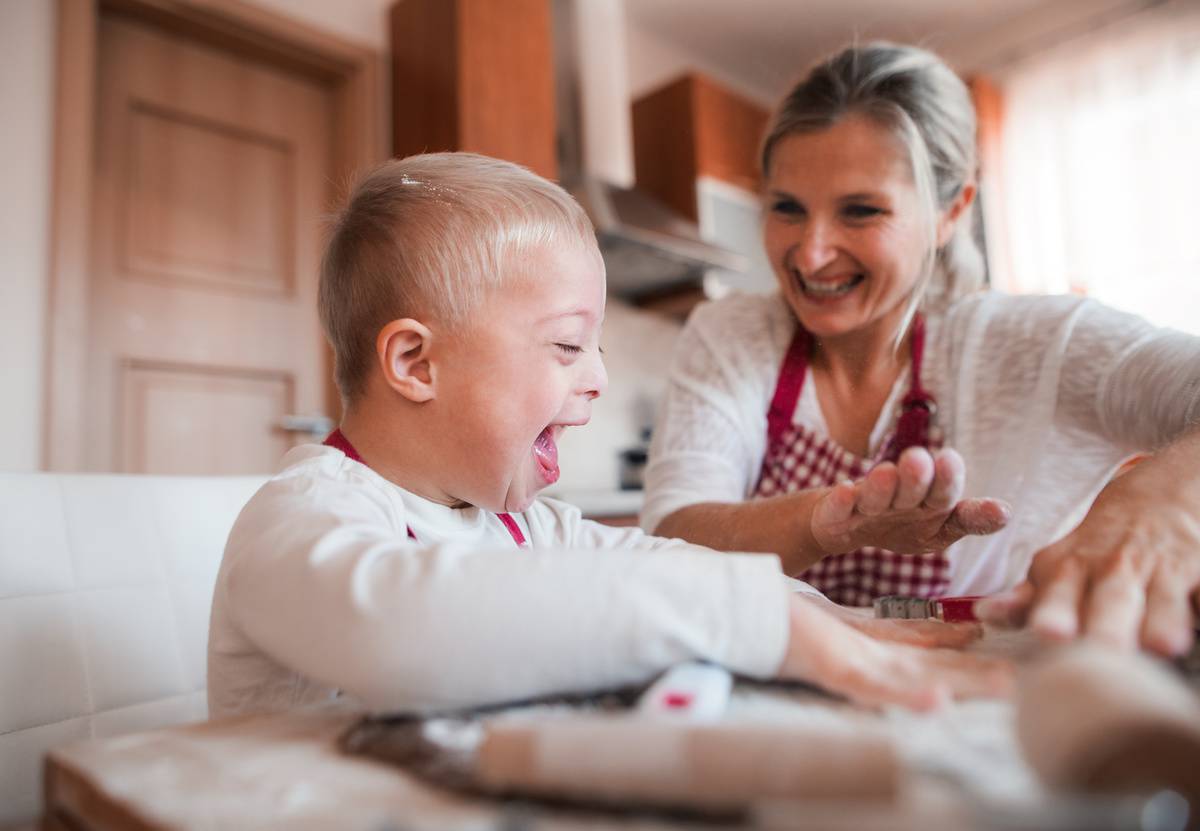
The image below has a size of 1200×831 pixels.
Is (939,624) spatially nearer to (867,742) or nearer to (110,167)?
(867,742)

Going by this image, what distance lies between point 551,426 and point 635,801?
0.55 meters

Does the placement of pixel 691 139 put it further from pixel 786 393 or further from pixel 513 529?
pixel 513 529

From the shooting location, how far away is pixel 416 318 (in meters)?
0.72

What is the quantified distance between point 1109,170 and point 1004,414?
313 cm

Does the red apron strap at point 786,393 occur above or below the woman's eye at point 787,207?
below

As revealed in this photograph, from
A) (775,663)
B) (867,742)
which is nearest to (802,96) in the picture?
(775,663)

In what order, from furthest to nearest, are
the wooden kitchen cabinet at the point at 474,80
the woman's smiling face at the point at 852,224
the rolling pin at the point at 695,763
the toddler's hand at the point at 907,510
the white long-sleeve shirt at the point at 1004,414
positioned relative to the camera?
the wooden kitchen cabinet at the point at 474,80 → the woman's smiling face at the point at 852,224 → the white long-sleeve shirt at the point at 1004,414 → the toddler's hand at the point at 907,510 → the rolling pin at the point at 695,763

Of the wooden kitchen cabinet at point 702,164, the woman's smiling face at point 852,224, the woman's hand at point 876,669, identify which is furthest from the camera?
the wooden kitchen cabinet at point 702,164

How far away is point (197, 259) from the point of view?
8.07 ft

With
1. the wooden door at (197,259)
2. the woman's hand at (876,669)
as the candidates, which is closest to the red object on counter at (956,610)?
the woman's hand at (876,669)

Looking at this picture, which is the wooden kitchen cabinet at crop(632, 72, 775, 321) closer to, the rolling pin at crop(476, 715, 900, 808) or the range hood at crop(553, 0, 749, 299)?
the range hood at crop(553, 0, 749, 299)

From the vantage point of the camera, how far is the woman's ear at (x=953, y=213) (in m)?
1.20

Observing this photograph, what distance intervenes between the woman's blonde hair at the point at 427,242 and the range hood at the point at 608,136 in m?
2.14

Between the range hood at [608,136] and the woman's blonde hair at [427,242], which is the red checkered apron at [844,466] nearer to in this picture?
the woman's blonde hair at [427,242]
